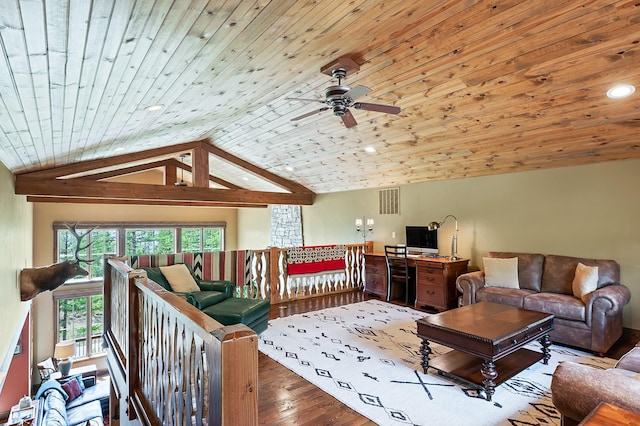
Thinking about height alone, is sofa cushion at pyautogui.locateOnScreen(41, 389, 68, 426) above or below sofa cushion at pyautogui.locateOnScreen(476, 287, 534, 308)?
below

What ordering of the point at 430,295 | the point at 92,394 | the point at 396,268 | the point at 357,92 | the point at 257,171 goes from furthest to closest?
the point at 257,171
the point at 92,394
the point at 396,268
the point at 430,295
the point at 357,92

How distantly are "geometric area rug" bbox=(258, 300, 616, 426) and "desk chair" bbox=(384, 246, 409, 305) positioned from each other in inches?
47.4

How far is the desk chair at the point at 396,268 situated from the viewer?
6160mm

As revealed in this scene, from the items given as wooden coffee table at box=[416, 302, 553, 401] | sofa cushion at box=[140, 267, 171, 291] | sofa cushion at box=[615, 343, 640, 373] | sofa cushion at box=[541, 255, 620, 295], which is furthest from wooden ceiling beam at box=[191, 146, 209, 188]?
sofa cushion at box=[615, 343, 640, 373]

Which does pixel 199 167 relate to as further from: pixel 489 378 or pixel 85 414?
pixel 489 378

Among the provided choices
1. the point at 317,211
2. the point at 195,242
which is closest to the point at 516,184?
the point at 317,211

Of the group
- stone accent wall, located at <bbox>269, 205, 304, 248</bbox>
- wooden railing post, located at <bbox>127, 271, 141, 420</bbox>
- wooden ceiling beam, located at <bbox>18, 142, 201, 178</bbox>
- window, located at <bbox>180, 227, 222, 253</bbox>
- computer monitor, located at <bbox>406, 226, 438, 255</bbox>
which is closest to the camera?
wooden railing post, located at <bbox>127, 271, 141, 420</bbox>

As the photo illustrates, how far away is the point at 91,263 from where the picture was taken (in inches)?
333

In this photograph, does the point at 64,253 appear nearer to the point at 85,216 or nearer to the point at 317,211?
the point at 85,216

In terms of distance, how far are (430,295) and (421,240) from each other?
45.2 inches

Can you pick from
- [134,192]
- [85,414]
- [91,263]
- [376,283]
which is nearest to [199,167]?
[134,192]

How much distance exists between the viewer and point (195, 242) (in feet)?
36.3

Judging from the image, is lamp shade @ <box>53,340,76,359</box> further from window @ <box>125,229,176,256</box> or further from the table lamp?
window @ <box>125,229,176,256</box>

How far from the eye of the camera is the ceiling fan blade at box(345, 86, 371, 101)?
2955mm
